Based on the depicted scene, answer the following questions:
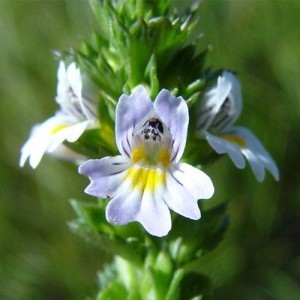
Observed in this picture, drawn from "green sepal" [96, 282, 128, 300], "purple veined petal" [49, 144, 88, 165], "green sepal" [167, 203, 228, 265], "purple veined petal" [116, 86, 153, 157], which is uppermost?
"purple veined petal" [49, 144, 88, 165]

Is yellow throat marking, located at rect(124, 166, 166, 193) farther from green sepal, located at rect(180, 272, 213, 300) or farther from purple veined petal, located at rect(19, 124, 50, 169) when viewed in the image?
green sepal, located at rect(180, 272, 213, 300)

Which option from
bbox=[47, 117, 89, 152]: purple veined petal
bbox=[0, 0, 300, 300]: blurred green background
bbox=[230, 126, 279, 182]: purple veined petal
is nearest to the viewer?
bbox=[47, 117, 89, 152]: purple veined petal

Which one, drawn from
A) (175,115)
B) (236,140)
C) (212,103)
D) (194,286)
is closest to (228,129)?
(236,140)

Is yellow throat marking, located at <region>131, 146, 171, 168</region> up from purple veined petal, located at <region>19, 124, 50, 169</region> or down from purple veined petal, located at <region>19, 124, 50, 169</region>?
down

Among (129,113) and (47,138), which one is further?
(47,138)

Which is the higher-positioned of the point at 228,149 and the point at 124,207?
the point at 228,149

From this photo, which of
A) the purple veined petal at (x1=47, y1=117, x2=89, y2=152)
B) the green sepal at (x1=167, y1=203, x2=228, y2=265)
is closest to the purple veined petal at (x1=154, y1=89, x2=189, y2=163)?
the purple veined petal at (x1=47, y1=117, x2=89, y2=152)

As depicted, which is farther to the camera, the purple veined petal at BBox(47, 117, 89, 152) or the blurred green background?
the blurred green background

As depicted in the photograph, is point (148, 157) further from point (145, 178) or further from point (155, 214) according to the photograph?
point (155, 214)
